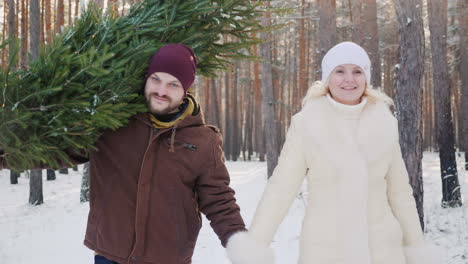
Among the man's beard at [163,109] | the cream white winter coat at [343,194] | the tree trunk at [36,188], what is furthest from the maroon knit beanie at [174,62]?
the tree trunk at [36,188]

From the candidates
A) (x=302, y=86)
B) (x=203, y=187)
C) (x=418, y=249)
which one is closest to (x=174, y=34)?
(x=203, y=187)

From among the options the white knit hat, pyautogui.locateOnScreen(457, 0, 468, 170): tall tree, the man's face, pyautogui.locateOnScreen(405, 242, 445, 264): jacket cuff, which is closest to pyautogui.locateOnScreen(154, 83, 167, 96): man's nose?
the man's face

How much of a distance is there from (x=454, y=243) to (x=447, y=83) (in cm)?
453

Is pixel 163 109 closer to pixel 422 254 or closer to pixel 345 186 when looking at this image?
pixel 345 186

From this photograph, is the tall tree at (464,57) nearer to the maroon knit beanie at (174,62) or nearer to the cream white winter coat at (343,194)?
the cream white winter coat at (343,194)

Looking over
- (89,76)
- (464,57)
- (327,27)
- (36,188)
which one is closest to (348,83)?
(89,76)

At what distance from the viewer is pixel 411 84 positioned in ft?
19.4

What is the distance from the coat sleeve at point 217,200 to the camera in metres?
2.62

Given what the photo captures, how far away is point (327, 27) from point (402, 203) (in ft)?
27.6

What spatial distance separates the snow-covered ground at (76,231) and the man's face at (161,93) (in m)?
3.72

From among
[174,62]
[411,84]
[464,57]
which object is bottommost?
[174,62]

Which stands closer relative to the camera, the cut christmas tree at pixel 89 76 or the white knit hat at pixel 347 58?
the cut christmas tree at pixel 89 76

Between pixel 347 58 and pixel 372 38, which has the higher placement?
pixel 372 38

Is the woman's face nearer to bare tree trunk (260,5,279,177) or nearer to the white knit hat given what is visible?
the white knit hat
